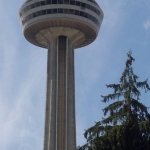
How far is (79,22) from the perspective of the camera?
88688 mm

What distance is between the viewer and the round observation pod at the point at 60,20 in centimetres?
8762

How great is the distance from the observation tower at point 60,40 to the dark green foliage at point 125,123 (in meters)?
50.9

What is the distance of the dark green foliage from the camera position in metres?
29.5

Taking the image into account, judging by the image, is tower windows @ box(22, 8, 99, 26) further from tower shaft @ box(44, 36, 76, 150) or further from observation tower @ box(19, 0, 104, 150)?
tower shaft @ box(44, 36, 76, 150)

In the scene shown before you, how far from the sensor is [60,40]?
9200 cm

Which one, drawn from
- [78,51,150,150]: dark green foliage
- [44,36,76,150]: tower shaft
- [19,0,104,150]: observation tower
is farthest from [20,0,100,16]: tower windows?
[78,51,150,150]: dark green foliage

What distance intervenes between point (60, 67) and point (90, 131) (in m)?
57.5

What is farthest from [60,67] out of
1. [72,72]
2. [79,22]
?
[79,22]

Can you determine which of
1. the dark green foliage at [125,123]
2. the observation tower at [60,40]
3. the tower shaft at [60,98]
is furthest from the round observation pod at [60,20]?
the dark green foliage at [125,123]

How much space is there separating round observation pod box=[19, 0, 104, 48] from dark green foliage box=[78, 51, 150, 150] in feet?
186

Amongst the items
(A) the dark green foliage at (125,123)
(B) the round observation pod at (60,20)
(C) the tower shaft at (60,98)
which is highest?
(B) the round observation pod at (60,20)

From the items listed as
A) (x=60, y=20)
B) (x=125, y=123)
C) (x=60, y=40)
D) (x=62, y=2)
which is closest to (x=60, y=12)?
(x=60, y=20)

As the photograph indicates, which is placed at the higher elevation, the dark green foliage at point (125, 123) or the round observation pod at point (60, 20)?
the round observation pod at point (60, 20)

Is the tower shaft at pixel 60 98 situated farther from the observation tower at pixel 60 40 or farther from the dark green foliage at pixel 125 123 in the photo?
the dark green foliage at pixel 125 123
